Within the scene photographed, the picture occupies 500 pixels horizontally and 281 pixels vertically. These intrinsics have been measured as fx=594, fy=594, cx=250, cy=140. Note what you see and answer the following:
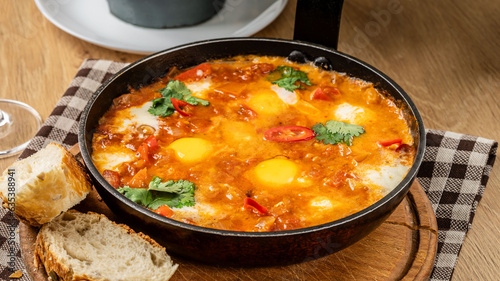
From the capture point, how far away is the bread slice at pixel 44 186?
7.52 ft

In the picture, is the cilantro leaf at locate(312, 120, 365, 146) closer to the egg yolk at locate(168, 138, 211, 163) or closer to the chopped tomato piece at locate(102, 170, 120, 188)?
the egg yolk at locate(168, 138, 211, 163)

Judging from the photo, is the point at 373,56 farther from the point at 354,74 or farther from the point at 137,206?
the point at 137,206

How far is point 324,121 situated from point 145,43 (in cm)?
178

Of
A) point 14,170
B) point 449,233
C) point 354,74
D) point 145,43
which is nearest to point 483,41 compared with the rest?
point 354,74

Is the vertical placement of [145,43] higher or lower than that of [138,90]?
lower

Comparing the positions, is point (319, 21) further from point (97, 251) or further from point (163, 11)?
point (97, 251)

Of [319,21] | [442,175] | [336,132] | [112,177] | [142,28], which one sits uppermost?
[319,21]

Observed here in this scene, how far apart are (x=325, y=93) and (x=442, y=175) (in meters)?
0.78

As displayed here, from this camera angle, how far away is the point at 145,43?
4133mm

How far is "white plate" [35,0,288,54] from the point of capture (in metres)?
4.12

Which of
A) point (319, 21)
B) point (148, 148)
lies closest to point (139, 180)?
point (148, 148)

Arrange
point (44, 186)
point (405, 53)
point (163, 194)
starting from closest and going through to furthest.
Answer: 1. point (44, 186)
2. point (163, 194)
3. point (405, 53)

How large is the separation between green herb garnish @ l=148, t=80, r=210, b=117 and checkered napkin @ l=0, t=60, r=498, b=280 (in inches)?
27.3

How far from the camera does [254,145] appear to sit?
8.86 ft
